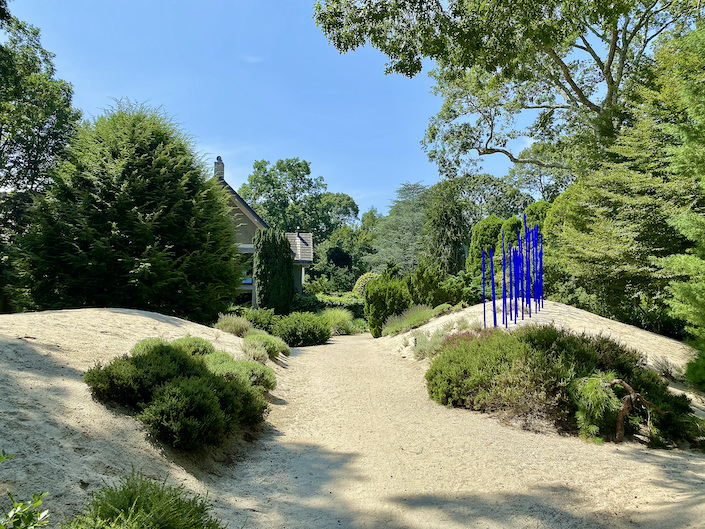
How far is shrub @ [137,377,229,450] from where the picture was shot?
377 centimetres

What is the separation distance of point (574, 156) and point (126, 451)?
17978 mm

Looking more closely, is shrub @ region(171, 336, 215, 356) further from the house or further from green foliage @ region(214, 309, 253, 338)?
the house

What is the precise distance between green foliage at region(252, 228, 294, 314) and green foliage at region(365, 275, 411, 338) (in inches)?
197

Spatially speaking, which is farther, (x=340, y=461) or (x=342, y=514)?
(x=340, y=461)

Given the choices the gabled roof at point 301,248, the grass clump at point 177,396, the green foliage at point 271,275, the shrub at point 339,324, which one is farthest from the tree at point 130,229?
the gabled roof at point 301,248

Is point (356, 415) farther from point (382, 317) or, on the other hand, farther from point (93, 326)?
point (382, 317)

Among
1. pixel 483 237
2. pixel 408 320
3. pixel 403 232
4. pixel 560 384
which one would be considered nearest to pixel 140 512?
pixel 560 384

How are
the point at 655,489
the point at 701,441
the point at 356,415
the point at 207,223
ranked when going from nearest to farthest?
the point at 655,489 < the point at 701,441 < the point at 356,415 < the point at 207,223

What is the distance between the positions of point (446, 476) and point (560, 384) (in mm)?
2530

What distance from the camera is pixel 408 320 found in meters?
12.7

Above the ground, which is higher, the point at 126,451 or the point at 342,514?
the point at 126,451

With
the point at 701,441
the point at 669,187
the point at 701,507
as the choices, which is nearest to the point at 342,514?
the point at 701,507

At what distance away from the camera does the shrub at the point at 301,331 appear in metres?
13.2

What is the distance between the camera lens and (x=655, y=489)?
12.0ft
